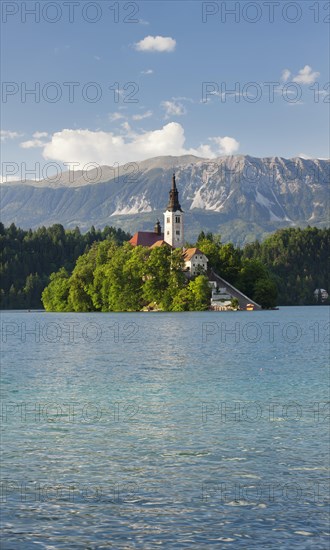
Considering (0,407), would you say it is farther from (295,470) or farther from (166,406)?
(295,470)

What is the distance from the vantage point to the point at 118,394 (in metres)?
41.8

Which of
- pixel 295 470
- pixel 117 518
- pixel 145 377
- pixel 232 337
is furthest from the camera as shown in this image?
pixel 232 337

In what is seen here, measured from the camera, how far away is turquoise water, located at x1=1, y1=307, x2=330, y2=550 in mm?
16906

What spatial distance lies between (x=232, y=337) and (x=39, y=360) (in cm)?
4218

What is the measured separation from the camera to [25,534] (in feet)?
54.6

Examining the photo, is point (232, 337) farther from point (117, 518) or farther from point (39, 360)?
point (117, 518)

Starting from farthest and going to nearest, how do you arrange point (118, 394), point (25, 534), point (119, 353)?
1. point (119, 353)
2. point (118, 394)
3. point (25, 534)

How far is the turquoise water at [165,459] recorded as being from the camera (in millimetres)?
16906

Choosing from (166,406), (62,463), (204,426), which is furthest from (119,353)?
(62,463)

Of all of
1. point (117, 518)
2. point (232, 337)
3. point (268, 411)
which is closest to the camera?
point (117, 518)

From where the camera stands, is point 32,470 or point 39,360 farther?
point 39,360

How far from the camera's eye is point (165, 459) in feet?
79.3

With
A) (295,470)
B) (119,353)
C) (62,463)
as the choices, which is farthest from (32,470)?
(119,353)

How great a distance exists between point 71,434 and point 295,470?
971cm
